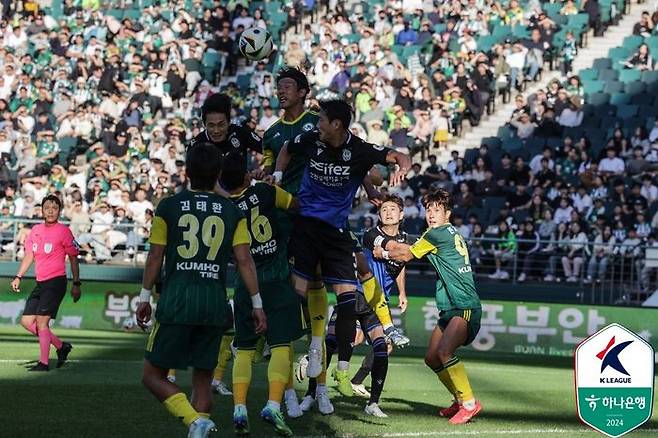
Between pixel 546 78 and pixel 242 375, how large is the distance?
2163cm

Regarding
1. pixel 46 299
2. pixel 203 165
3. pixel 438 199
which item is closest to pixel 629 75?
pixel 46 299

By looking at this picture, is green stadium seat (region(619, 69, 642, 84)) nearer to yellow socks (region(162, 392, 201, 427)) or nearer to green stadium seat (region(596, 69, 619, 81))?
green stadium seat (region(596, 69, 619, 81))

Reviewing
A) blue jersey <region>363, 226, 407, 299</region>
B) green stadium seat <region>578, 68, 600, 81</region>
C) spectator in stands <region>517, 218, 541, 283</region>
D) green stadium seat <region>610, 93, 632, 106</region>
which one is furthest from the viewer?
green stadium seat <region>578, 68, 600, 81</region>

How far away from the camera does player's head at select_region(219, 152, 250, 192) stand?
10383mm

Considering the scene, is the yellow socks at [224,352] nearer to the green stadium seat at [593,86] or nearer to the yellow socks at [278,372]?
the yellow socks at [278,372]

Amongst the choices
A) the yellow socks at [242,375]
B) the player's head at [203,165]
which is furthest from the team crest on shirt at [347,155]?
the player's head at [203,165]

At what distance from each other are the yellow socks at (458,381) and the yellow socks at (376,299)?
0.74 meters

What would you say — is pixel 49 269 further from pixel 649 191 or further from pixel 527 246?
pixel 649 191

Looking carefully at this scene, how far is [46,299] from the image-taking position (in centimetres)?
1557

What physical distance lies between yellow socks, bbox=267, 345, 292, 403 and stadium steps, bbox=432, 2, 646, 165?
1874cm

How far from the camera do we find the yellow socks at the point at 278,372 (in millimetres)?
10414

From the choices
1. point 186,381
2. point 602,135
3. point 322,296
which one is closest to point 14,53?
point 602,135

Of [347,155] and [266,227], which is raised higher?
[347,155]

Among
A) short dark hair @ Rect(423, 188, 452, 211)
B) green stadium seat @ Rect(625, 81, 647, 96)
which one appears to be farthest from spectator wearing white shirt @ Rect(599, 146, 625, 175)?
short dark hair @ Rect(423, 188, 452, 211)
